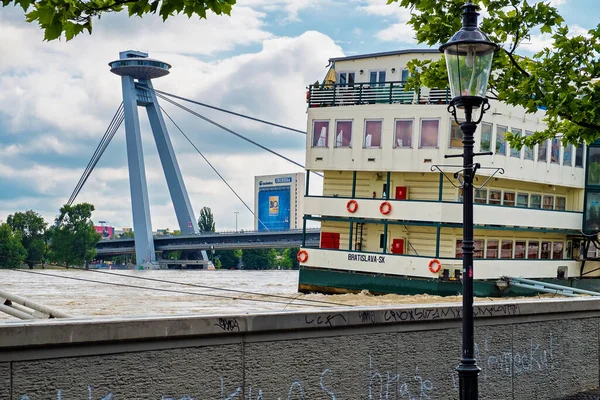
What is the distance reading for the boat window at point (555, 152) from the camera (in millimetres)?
36312

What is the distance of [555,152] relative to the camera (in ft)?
120

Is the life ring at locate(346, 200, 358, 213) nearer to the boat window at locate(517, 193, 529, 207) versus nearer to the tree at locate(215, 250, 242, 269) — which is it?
the boat window at locate(517, 193, 529, 207)

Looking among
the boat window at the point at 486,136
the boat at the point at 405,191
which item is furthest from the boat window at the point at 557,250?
the boat window at the point at 486,136

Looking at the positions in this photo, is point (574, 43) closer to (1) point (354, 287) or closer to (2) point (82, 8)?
(2) point (82, 8)

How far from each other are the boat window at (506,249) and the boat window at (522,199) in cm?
179

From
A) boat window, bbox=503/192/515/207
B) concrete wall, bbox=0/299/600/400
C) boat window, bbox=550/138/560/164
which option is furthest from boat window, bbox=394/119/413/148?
concrete wall, bbox=0/299/600/400

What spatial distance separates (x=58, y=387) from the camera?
6074 millimetres

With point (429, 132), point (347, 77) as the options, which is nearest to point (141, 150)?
point (347, 77)

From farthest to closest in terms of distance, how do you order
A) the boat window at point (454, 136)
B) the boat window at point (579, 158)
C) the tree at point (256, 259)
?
1. the tree at point (256, 259)
2. the boat window at point (579, 158)
3. the boat window at point (454, 136)

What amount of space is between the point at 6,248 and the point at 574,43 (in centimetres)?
8494

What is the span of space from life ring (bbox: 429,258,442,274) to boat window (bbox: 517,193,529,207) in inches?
257

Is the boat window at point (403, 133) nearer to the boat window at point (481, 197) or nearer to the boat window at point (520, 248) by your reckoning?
the boat window at point (481, 197)

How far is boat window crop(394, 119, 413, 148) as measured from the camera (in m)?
31.5

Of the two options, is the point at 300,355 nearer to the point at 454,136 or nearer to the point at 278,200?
the point at 454,136
